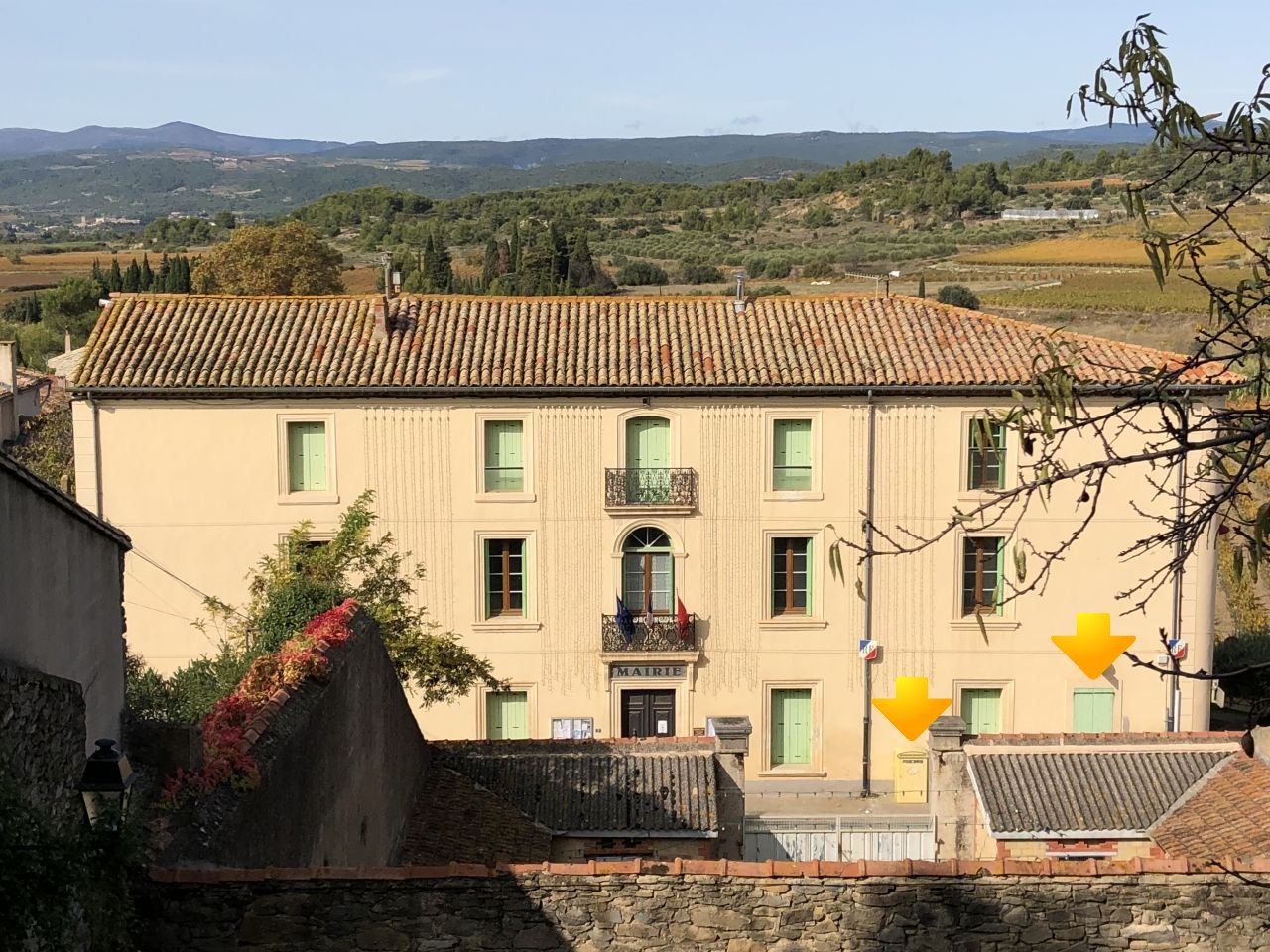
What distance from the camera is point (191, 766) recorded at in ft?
32.5

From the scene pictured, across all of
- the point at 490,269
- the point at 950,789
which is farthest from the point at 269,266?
the point at 950,789

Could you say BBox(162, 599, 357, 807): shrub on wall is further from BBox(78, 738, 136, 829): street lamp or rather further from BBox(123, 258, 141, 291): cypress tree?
BBox(123, 258, 141, 291): cypress tree

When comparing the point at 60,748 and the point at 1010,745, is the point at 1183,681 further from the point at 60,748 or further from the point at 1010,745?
the point at 60,748

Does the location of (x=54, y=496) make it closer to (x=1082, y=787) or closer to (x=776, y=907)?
(x=776, y=907)

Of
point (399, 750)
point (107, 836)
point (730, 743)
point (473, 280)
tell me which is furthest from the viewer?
point (473, 280)

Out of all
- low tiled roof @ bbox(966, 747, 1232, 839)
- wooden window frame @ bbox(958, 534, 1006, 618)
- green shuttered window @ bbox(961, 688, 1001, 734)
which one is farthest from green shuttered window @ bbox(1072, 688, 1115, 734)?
low tiled roof @ bbox(966, 747, 1232, 839)

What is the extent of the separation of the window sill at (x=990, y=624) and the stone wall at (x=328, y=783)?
37.4 ft

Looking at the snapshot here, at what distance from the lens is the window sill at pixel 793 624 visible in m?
25.7

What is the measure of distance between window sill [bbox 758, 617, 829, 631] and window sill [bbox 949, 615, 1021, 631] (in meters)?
2.12

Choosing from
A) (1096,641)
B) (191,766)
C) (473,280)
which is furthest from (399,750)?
(473,280)

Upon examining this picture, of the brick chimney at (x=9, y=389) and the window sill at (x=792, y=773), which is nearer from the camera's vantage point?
the window sill at (x=792, y=773)

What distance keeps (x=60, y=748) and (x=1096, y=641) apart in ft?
63.9

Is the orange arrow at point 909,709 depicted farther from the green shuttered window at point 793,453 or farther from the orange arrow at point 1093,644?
the green shuttered window at point 793,453

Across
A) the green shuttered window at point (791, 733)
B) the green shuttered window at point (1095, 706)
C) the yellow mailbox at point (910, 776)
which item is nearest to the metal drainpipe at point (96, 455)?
the green shuttered window at point (791, 733)
